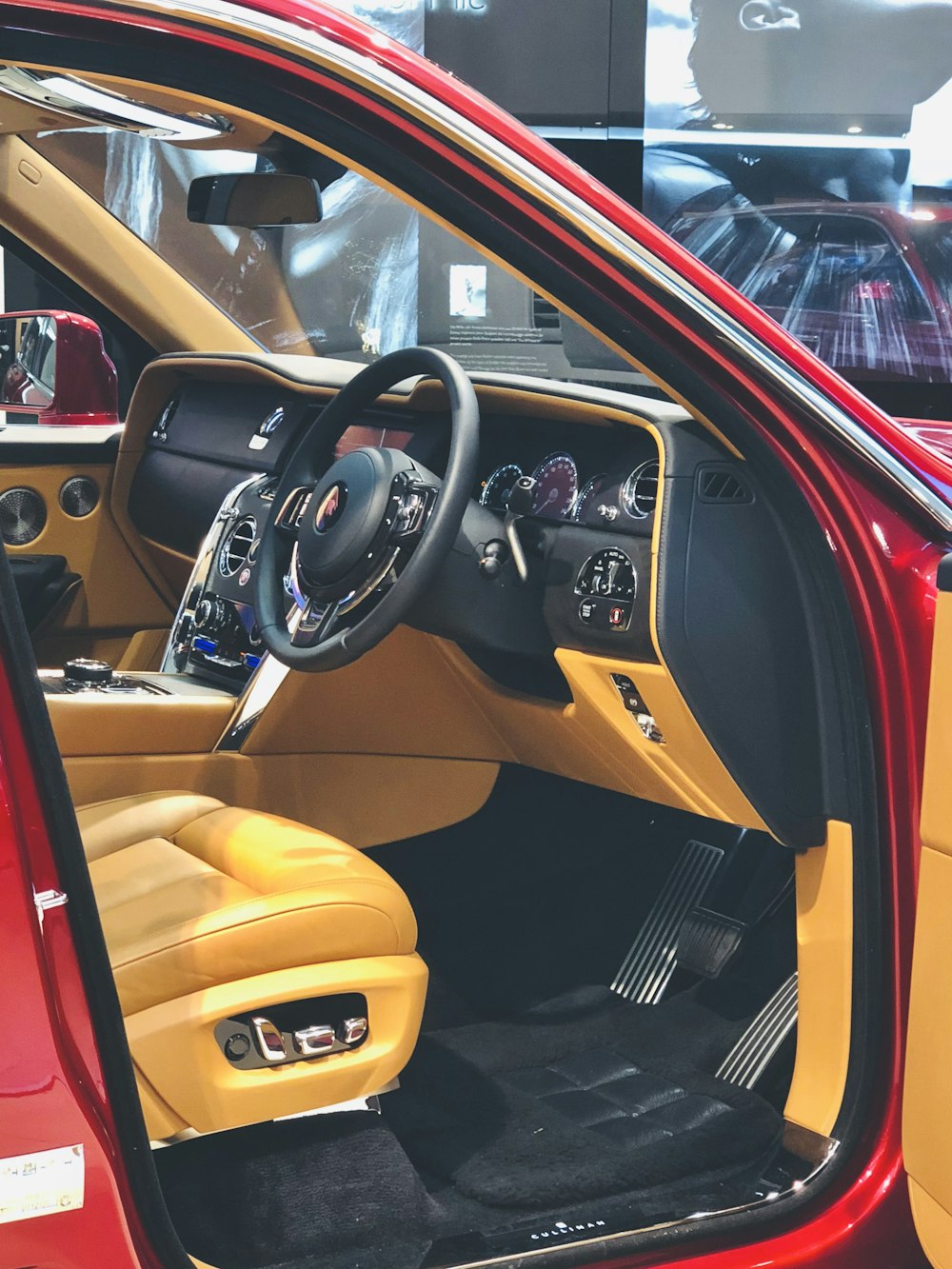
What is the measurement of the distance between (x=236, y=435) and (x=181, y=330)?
37cm

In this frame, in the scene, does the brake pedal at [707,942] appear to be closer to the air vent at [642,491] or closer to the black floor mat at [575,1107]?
the black floor mat at [575,1107]

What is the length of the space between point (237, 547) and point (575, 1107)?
3.77ft

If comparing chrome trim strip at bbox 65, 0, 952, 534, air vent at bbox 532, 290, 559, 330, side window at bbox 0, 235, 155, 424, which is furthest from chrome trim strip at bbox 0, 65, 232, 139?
air vent at bbox 532, 290, 559, 330

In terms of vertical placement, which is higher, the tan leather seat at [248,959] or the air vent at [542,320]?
the air vent at [542,320]

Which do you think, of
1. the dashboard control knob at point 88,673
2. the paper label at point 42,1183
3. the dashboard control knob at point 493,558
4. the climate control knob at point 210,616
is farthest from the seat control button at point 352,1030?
the climate control knob at point 210,616

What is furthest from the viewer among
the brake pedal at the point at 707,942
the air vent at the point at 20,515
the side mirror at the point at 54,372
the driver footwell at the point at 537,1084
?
the side mirror at the point at 54,372

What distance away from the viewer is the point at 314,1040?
1.42 metres

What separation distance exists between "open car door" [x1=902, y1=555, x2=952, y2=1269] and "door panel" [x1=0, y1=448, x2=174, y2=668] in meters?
1.95

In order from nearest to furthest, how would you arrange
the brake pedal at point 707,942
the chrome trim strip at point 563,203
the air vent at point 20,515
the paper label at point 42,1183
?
the paper label at point 42,1183 → the chrome trim strip at point 563,203 → the brake pedal at point 707,942 → the air vent at point 20,515

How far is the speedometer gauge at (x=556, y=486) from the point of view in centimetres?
183

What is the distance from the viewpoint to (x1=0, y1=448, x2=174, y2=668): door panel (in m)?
2.82

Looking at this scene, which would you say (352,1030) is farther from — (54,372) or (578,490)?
(54,372)

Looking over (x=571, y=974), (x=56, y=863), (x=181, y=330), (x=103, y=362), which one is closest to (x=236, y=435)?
(x=181, y=330)

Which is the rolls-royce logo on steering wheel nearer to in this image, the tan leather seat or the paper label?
the tan leather seat
